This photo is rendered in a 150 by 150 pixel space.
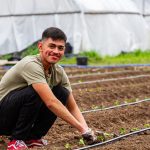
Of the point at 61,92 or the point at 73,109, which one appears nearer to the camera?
the point at 61,92

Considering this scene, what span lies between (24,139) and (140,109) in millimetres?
2955

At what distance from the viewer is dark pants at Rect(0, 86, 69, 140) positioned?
5.08 metres

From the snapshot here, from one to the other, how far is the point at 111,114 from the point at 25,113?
241cm

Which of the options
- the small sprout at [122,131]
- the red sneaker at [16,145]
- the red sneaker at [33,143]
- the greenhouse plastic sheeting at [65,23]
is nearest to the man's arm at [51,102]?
the red sneaker at [16,145]

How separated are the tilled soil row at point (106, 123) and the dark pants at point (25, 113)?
25cm

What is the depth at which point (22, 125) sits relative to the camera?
5.13m

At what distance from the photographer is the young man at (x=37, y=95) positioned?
16.5 ft

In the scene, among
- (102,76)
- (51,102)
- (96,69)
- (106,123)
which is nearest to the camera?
(51,102)

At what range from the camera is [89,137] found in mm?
5359

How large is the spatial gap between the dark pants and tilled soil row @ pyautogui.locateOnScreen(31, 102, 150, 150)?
25cm

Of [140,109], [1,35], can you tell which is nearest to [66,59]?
[1,35]

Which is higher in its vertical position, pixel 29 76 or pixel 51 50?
pixel 51 50

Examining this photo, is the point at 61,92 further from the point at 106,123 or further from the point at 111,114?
the point at 111,114

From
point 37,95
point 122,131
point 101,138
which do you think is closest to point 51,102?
point 37,95
